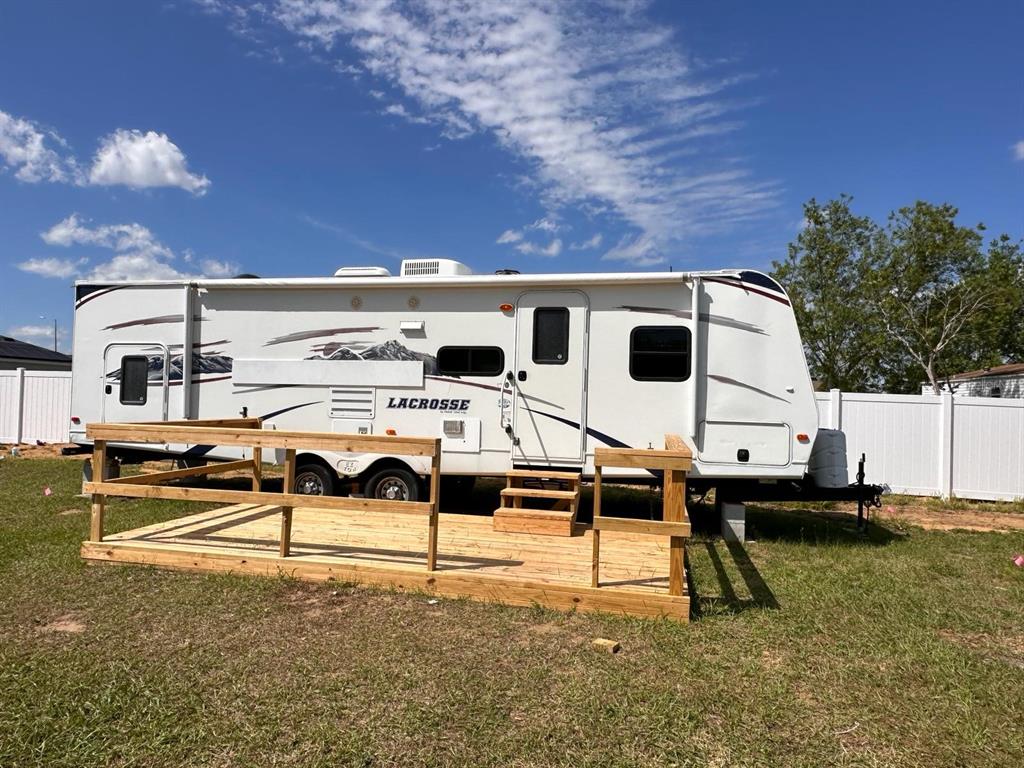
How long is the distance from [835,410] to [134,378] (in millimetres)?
11213

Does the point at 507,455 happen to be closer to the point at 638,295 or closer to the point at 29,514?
the point at 638,295

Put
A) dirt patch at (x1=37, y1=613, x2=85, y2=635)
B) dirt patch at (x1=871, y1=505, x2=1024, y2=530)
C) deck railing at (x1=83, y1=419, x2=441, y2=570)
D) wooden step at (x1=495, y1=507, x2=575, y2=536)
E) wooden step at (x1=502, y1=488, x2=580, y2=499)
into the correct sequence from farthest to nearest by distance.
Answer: dirt patch at (x1=871, y1=505, x2=1024, y2=530)
wooden step at (x1=502, y1=488, x2=580, y2=499)
wooden step at (x1=495, y1=507, x2=575, y2=536)
deck railing at (x1=83, y1=419, x2=441, y2=570)
dirt patch at (x1=37, y1=613, x2=85, y2=635)

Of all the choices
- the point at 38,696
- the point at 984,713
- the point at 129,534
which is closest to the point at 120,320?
the point at 129,534

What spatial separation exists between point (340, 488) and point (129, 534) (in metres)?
2.56

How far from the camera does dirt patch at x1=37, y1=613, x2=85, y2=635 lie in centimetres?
400

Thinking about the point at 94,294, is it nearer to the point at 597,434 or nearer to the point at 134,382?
the point at 134,382

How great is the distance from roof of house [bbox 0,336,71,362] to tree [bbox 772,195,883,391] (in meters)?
30.0

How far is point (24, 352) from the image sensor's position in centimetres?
2459

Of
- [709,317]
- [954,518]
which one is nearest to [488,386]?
[709,317]

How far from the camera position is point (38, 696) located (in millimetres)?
3154

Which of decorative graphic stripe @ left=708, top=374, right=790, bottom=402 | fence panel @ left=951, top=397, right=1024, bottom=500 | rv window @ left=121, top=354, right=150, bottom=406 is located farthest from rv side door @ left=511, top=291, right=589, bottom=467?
fence panel @ left=951, top=397, right=1024, bottom=500

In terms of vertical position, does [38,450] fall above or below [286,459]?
below

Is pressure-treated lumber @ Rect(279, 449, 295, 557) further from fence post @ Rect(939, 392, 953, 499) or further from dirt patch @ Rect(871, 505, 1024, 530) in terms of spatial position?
fence post @ Rect(939, 392, 953, 499)

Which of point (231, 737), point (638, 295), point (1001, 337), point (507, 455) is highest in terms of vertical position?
point (1001, 337)
